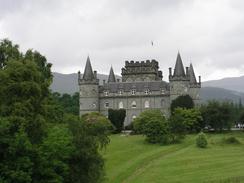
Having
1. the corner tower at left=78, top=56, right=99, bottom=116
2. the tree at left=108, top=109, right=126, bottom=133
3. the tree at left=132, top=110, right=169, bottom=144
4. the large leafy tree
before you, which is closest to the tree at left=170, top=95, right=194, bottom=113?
the tree at left=108, top=109, right=126, bottom=133

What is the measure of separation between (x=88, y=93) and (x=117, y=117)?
10142 millimetres

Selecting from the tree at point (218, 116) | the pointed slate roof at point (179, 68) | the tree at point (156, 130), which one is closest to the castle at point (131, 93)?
the pointed slate roof at point (179, 68)

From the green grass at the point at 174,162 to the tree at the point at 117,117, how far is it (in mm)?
19334

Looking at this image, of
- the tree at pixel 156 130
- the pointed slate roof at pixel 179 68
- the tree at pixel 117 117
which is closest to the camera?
the tree at pixel 156 130

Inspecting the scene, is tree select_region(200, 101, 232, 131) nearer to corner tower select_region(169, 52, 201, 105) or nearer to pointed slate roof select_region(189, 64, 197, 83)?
corner tower select_region(169, 52, 201, 105)

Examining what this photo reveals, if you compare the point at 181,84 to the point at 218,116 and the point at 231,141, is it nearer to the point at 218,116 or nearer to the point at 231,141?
the point at 218,116

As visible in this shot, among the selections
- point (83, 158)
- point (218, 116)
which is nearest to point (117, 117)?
point (218, 116)

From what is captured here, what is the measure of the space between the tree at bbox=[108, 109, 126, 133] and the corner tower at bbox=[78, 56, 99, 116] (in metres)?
6.48

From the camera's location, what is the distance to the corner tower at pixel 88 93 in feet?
327

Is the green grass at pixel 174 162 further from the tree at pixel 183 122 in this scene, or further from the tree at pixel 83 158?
the tree at pixel 83 158

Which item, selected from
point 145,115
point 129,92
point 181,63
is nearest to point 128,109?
point 129,92

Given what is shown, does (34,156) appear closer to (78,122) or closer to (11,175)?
(11,175)

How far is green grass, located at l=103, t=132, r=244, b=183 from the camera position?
44.6 metres

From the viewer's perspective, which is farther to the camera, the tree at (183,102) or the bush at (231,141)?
the tree at (183,102)
